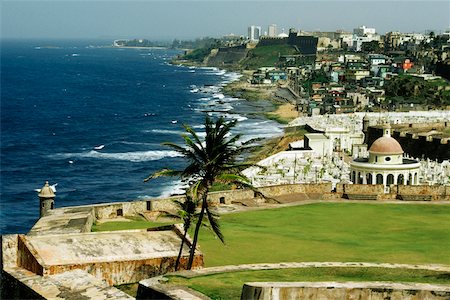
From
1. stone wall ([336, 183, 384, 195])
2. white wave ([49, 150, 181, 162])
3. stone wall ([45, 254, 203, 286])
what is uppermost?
stone wall ([45, 254, 203, 286])

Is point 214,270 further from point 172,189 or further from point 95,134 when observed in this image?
point 95,134

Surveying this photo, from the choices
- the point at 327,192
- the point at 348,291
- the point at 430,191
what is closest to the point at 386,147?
the point at 430,191

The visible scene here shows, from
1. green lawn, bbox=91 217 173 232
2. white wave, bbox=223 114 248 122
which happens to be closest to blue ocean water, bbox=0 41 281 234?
white wave, bbox=223 114 248 122

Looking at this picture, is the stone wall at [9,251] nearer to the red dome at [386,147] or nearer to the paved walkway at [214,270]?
the paved walkway at [214,270]

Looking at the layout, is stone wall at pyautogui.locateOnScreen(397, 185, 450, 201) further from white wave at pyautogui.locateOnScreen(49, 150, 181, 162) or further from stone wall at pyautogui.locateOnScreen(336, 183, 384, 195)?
white wave at pyautogui.locateOnScreen(49, 150, 181, 162)

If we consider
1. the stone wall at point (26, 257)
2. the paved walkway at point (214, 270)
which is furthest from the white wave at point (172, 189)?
the stone wall at point (26, 257)
